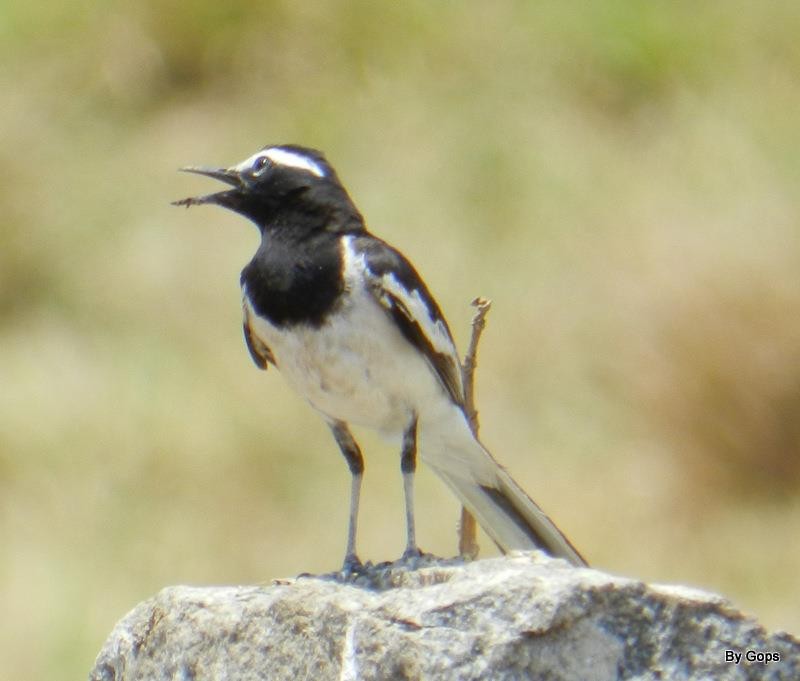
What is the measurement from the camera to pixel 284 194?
716 cm

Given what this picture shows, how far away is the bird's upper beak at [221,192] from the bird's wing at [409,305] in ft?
1.60

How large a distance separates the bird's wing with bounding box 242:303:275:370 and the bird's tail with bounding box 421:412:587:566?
2.20ft

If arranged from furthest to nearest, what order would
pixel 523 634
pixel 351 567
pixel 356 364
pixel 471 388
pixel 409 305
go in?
pixel 409 305 → pixel 356 364 → pixel 471 388 → pixel 351 567 → pixel 523 634

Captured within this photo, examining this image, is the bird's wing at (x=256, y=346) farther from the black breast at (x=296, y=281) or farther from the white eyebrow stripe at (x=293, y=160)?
the white eyebrow stripe at (x=293, y=160)

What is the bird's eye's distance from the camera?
720 centimetres

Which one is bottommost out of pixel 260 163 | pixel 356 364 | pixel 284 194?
pixel 356 364

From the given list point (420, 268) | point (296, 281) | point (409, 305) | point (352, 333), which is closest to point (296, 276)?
point (296, 281)

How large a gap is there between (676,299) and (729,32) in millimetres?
3358

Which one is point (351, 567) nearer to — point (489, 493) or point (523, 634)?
point (489, 493)

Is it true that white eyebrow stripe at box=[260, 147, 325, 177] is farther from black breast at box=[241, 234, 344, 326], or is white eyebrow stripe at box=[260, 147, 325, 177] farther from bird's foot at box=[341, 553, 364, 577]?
bird's foot at box=[341, 553, 364, 577]

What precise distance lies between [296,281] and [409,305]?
43 cm

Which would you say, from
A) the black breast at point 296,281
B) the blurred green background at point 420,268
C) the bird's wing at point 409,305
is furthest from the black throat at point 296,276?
the blurred green background at point 420,268

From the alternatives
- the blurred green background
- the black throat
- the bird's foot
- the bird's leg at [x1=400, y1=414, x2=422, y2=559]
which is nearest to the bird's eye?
the black throat

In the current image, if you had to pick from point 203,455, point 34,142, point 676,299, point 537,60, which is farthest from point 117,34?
point 676,299
